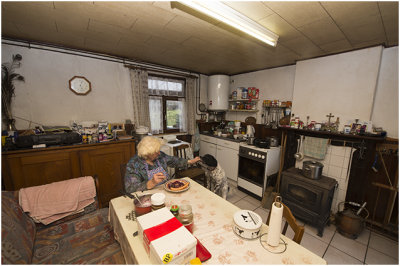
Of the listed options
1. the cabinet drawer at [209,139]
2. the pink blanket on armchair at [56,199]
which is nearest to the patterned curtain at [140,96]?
the cabinet drawer at [209,139]

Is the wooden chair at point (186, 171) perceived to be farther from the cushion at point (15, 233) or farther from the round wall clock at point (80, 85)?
the round wall clock at point (80, 85)

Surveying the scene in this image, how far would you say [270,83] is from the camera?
336 cm

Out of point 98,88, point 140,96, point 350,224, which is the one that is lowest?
point 350,224

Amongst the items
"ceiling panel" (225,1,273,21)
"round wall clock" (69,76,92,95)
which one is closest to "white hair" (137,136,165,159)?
"ceiling panel" (225,1,273,21)

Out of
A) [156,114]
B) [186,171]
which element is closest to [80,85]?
A: [156,114]

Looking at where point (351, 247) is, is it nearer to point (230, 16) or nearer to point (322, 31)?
point (322, 31)

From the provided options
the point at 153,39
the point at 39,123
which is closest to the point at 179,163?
the point at 153,39

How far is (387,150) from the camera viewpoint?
80.9 inches

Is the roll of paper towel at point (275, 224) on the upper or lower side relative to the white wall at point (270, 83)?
lower

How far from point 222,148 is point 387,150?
2.40 metres

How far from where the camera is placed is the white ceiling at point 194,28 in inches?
56.4

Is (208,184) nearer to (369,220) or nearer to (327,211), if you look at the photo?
(327,211)

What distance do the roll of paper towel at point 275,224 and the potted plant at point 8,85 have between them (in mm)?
3300

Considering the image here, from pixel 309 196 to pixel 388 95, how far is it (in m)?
1.61
